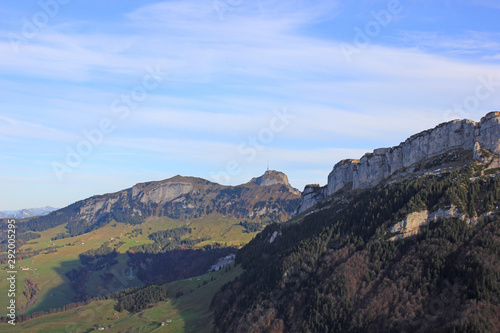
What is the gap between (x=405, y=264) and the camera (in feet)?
463

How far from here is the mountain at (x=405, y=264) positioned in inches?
4843

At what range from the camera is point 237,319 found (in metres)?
174

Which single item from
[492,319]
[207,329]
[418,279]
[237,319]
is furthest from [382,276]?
[207,329]

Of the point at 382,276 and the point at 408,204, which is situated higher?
the point at 408,204

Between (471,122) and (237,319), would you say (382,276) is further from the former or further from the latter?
(471,122)

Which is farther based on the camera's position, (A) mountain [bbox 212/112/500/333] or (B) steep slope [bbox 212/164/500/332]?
(A) mountain [bbox 212/112/500/333]

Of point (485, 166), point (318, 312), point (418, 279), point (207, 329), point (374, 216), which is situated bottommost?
point (207, 329)

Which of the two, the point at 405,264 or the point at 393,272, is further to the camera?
the point at 393,272

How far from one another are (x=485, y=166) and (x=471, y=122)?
92.3ft

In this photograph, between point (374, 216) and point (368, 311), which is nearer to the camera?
point (368, 311)

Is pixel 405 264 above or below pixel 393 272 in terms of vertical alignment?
above

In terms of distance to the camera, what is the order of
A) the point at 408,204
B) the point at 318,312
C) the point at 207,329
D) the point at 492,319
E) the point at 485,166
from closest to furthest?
the point at 492,319
the point at 318,312
the point at 408,204
the point at 485,166
the point at 207,329

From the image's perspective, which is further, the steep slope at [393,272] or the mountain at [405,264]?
the mountain at [405,264]

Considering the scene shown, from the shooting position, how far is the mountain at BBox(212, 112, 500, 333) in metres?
123
